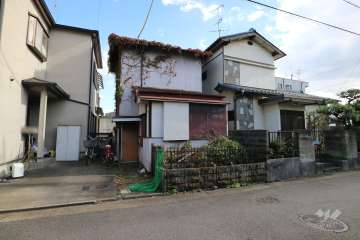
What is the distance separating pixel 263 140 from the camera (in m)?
7.49

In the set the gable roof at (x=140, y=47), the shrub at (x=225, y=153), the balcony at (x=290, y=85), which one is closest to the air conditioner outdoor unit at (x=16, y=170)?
the shrub at (x=225, y=153)

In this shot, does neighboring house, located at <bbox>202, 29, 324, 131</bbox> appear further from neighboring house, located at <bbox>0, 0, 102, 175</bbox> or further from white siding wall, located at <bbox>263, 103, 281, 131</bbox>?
neighboring house, located at <bbox>0, 0, 102, 175</bbox>

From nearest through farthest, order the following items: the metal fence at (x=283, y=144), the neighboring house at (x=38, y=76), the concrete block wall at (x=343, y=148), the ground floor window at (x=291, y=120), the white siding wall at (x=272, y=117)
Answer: the neighboring house at (x=38, y=76) < the metal fence at (x=283, y=144) < the concrete block wall at (x=343, y=148) < the white siding wall at (x=272, y=117) < the ground floor window at (x=291, y=120)

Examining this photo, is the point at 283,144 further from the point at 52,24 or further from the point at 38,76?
the point at 52,24

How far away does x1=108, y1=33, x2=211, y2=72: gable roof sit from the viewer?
37.3 feet

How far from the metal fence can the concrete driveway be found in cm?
613

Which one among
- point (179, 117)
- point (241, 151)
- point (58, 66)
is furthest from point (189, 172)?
point (58, 66)

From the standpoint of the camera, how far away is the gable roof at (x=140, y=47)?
37.3 ft

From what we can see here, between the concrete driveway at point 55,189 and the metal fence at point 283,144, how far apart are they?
613cm

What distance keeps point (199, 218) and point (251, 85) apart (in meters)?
12.8

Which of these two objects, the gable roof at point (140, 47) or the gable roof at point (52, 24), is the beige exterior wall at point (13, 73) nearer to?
the gable roof at point (52, 24)

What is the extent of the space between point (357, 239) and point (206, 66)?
561 inches

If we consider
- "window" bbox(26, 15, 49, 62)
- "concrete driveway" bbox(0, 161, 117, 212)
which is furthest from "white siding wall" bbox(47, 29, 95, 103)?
"concrete driveway" bbox(0, 161, 117, 212)

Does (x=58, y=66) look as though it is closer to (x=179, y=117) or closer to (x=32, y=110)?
(x=32, y=110)
